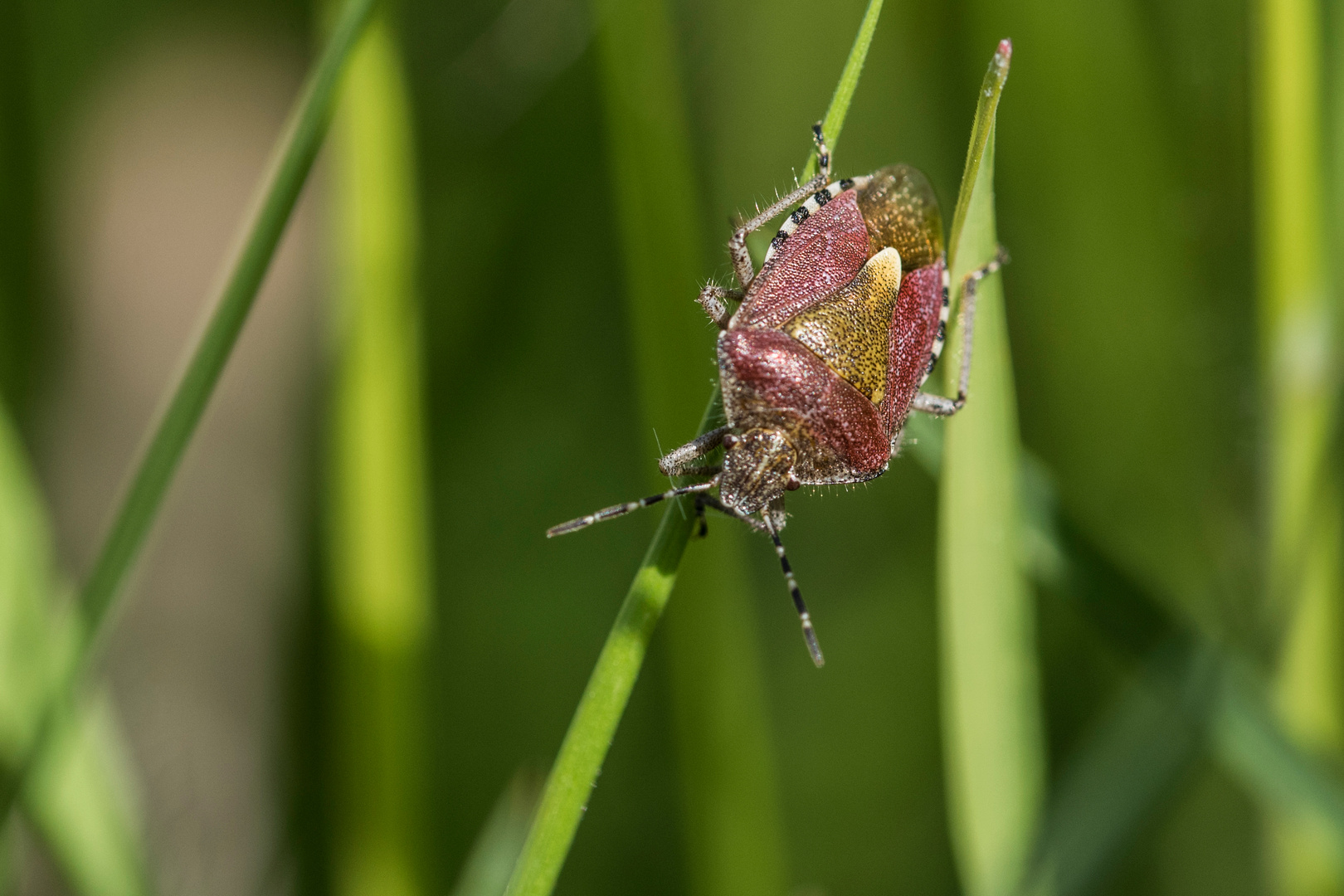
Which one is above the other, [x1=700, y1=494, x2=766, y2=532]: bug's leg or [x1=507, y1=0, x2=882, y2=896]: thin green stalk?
[x1=700, y1=494, x2=766, y2=532]: bug's leg

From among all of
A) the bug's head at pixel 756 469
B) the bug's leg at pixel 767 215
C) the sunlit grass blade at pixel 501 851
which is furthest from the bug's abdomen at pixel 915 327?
the sunlit grass blade at pixel 501 851

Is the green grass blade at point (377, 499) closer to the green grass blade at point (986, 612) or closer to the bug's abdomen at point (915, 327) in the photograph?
the bug's abdomen at point (915, 327)

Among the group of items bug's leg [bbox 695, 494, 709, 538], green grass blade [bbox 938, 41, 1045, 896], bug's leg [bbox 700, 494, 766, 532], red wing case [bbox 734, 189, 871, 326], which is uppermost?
red wing case [bbox 734, 189, 871, 326]

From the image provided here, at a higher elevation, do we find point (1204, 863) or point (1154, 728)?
point (1154, 728)

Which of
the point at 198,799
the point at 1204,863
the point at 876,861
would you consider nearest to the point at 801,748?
the point at 876,861

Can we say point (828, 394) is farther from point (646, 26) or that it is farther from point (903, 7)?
point (903, 7)

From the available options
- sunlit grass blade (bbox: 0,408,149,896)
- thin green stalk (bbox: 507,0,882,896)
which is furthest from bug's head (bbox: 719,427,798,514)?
sunlit grass blade (bbox: 0,408,149,896)

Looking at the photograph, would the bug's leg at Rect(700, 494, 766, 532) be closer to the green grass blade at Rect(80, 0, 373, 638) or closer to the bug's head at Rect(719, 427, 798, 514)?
the bug's head at Rect(719, 427, 798, 514)

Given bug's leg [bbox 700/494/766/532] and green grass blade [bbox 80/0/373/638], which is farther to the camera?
bug's leg [bbox 700/494/766/532]
